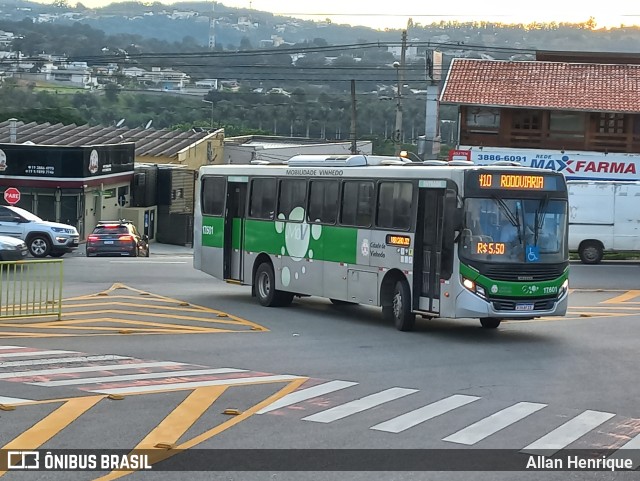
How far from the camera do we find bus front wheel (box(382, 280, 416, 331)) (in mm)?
19422

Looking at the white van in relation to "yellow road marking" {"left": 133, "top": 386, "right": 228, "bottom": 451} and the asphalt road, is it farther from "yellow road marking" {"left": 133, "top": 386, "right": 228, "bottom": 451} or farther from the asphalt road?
"yellow road marking" {"left": 133, "top": 386, "right": 228, "bottom": 451}

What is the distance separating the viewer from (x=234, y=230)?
25.0 meters

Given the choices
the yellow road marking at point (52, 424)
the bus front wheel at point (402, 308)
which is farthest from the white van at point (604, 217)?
the yellow road marking at point (52, 424)

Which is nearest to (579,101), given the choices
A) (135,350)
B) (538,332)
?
(538,332)

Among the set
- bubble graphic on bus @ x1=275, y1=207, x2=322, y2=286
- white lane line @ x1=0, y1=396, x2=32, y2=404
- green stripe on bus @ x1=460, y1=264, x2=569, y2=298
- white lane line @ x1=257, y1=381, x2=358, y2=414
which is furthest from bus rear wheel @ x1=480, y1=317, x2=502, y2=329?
white lane line @ x1=0, y1=396, x2=32, y2=404

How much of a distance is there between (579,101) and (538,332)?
30.5m

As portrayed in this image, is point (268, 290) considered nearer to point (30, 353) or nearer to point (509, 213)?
point (509, 213)

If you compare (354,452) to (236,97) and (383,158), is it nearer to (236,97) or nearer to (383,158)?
(383,158)

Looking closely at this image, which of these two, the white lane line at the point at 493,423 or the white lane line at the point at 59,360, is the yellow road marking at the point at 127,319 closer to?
the white lane line at the point at 59,360

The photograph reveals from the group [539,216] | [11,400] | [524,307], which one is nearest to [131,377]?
[11,400]

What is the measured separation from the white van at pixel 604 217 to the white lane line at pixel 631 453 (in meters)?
27.0

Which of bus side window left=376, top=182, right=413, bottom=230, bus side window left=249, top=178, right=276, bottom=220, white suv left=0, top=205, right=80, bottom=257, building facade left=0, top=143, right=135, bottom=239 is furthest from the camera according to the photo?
building facade left=0, top=143, right=135, bottom=239

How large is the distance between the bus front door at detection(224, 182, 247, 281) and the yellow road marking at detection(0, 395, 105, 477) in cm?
1209

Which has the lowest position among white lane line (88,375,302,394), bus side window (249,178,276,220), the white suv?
the white suv
